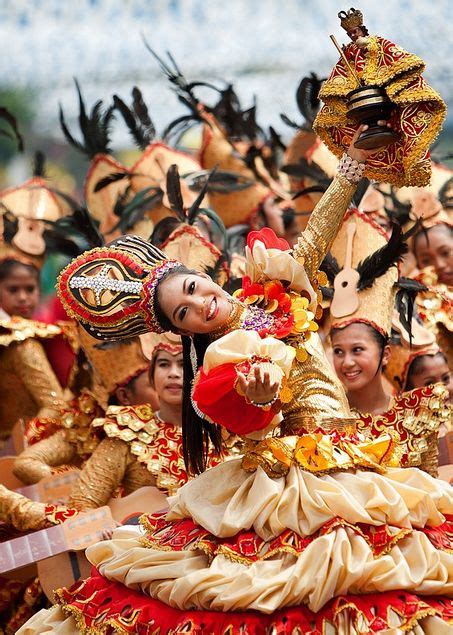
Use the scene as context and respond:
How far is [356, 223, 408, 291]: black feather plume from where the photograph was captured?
4.63 meters

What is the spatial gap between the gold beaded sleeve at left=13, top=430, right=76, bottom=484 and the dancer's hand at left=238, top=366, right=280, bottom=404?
2133 mm

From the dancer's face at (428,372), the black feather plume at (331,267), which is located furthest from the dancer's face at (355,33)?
the dancer's face at (428,372)

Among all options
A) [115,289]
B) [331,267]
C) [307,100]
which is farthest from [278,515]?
[307,100]

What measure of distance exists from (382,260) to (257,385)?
1726 mm

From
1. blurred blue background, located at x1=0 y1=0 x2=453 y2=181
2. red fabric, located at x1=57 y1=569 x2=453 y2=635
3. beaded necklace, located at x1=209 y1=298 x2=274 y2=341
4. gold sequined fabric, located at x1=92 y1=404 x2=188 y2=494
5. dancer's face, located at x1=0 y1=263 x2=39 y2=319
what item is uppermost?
blurred blue background, located at x1=0 y1=0 x2=453 y2=181

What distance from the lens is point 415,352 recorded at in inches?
210

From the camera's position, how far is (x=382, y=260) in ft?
15.5

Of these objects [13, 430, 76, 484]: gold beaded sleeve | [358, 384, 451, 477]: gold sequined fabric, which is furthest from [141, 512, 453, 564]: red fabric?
[13, 430, 76, 484]: gold beaded sleeve

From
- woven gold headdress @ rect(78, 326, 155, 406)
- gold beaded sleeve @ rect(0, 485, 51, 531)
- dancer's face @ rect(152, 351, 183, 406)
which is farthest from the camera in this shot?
woven gold headdress @ rect(78, 326, 155, 406)

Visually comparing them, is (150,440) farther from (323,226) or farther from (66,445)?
(323,226)

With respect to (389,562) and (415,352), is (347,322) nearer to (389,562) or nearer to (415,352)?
(415,352)

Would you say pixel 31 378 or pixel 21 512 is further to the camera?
pixel 31 378

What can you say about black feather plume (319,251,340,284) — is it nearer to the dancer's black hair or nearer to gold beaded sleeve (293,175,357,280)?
gold beaded sleeve (293,175,357,280)

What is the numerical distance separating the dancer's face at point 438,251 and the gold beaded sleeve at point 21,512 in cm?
308
